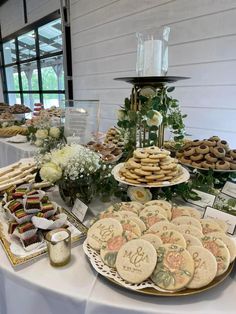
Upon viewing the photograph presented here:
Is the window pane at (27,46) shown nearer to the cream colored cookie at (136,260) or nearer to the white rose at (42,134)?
the white rose at (42,134)

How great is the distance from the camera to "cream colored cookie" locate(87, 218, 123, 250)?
0.67 metres

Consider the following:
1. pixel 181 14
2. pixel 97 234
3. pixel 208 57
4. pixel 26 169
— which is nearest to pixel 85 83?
pixel 181 14

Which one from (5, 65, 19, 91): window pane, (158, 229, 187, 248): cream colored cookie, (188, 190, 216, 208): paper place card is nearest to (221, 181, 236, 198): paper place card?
(188, 190, 216, 208): paper place card

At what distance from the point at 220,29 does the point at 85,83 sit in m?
2.15

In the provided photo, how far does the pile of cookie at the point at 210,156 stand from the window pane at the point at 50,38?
383 centimetres

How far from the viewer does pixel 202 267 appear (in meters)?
0.56

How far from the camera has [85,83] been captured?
12.2ft

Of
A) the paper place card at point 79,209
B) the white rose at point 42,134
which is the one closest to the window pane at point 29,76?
the white rose at point 42,134

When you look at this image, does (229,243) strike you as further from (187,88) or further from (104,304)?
(187,88)

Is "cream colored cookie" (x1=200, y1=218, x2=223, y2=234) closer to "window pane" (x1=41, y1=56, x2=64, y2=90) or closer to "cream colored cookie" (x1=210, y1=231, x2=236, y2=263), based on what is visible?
"cream colored cookie" (x1=210, y1=231, x2=236, y2=263)

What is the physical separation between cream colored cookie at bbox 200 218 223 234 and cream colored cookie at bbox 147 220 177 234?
0.30ft

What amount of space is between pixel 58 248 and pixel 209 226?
1.39 feet

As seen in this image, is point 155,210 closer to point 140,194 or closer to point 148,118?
point 140,194

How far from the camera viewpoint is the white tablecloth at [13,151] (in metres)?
2.03
